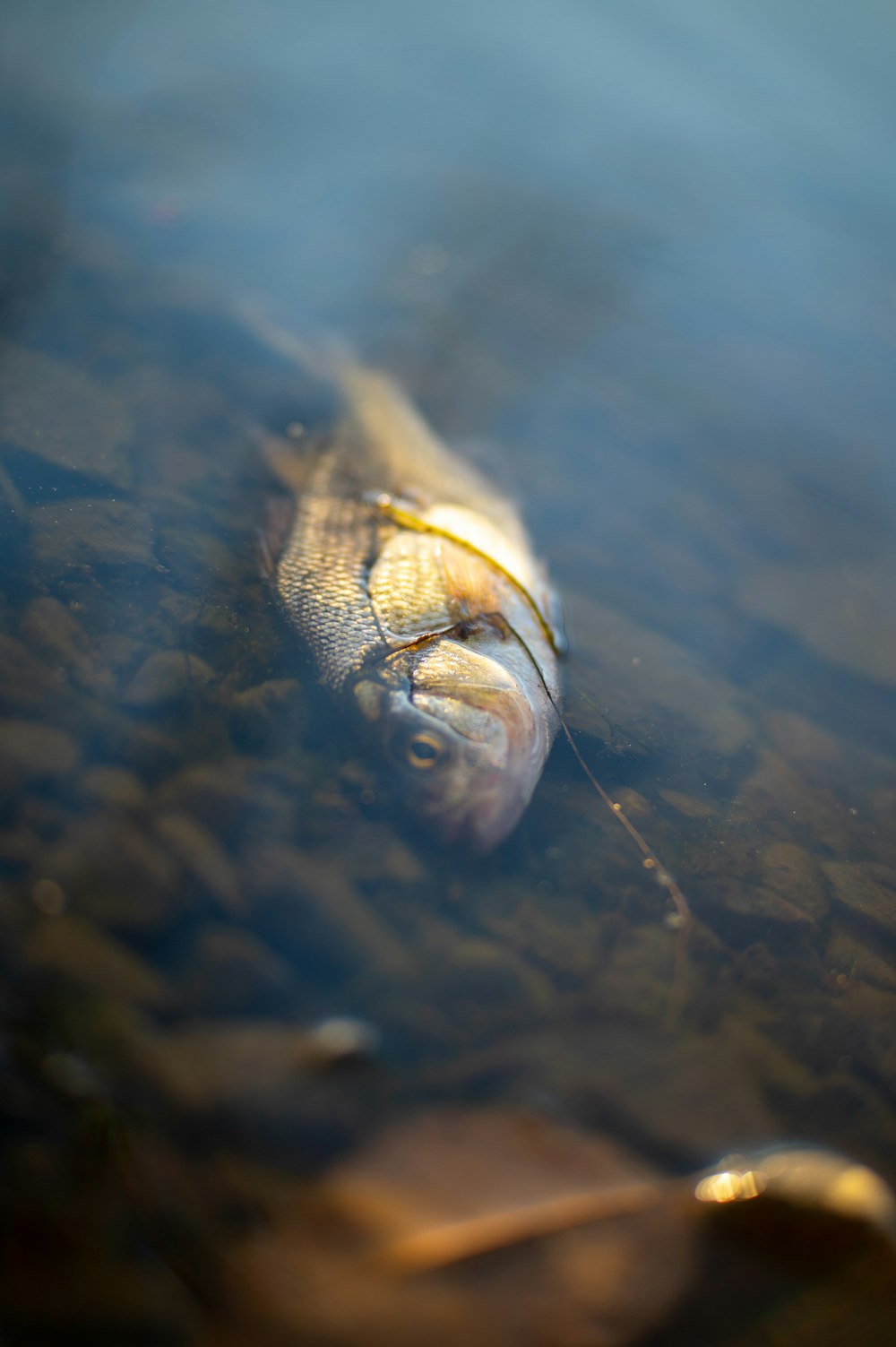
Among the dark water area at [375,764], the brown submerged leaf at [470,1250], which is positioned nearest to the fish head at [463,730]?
the dark water area at [375,764]

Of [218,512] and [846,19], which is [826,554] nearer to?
[218,512]

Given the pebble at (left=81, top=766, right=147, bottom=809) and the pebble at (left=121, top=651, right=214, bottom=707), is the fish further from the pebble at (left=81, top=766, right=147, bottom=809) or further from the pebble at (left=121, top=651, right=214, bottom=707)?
the pebble at (left=81, top=766, right=147, bottom=809)

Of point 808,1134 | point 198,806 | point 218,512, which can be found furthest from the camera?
point 218,512

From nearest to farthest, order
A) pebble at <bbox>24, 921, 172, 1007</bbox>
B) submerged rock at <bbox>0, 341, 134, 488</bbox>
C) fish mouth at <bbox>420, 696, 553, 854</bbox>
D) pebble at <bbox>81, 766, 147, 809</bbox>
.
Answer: pebble at <bbox>24, 921, 172, 1007</bbox>
pebble at <bbox>81, 766, 147, 809</bbox>
fish mouth at <bbox>420, 696, 553, 854</bbox>
submerged rock at <bbox>0, 341, 134, 488</bbox>

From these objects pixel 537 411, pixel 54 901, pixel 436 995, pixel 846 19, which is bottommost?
pixel 54 901

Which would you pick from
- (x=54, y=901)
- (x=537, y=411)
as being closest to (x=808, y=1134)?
(x=54, y=901)

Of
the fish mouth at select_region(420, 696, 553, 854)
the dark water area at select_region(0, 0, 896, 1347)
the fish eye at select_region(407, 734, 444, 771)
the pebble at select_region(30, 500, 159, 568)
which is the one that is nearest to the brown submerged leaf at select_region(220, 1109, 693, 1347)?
the dark water area at select_region(0, 0, 896, 1347)

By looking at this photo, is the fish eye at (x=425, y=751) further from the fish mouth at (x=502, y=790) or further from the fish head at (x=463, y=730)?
the fish mouth at (x=502, y=790)
